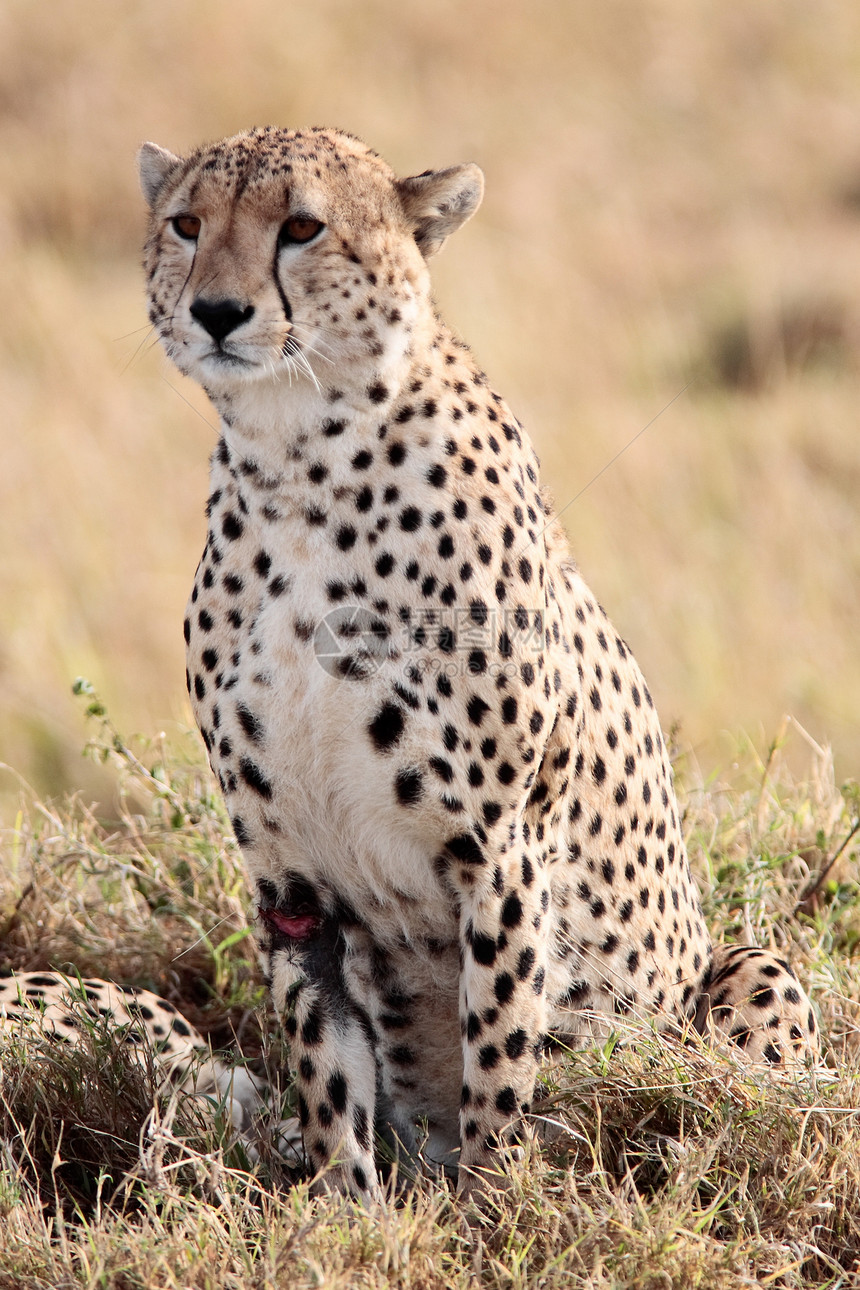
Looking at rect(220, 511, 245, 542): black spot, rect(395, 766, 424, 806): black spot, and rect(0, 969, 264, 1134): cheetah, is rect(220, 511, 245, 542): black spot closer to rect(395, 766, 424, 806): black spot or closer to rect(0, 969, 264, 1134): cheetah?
rect(395, 766, 424, 806): black spot

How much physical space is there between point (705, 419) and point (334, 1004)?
5396mm

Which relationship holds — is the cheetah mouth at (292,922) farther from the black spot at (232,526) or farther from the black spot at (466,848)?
the black spot at (232,526)

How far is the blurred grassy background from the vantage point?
5598 mm

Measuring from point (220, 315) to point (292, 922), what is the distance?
0.99 m

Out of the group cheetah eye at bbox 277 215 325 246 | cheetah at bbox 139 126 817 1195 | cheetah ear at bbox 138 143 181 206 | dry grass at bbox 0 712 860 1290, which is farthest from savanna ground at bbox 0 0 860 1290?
cheetah eye at bbox 277 215 325 246

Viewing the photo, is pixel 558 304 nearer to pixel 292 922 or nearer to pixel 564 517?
pixel 564 517

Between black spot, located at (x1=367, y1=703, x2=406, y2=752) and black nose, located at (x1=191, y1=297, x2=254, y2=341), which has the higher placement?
black nose, located at (x1=191, y1=297, x2=254, y2=341)

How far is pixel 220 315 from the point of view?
208 cm

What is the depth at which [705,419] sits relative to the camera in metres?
7.30

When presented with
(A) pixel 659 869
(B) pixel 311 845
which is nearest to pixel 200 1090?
(B) pixel 311 845

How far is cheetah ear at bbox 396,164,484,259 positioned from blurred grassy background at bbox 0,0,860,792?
1.22m

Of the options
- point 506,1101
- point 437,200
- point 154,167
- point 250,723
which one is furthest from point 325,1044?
point 154,167

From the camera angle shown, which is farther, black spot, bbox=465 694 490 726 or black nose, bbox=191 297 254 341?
black spot, bbox=465 694 490 726

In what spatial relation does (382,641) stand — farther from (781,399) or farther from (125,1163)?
(781,399)
